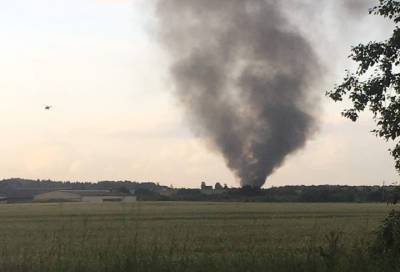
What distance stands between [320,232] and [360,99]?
15.4m

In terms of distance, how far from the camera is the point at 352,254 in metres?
10.2

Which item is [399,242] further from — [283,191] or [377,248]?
[283,191]

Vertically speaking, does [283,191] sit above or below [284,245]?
above

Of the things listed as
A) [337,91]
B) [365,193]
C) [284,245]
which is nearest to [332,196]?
[365,193]

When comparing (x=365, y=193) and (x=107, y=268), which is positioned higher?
(x=365, y=193)

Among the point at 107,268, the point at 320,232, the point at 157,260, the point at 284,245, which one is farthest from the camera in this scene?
the point at 320,232

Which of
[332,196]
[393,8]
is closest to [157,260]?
[393,8]

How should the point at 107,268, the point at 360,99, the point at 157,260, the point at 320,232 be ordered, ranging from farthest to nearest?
the point at 320,232, the point at 360,99, the point at 157,260, the point at 107,268

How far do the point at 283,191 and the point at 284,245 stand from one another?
91672mm

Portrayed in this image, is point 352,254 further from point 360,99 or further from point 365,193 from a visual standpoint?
point 365,193

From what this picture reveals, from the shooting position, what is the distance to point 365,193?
104m

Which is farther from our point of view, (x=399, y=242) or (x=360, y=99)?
(x=360, y=99)

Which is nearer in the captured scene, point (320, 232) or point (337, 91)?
point (337, 91)

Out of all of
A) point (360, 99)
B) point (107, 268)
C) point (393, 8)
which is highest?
point (393, 8)
